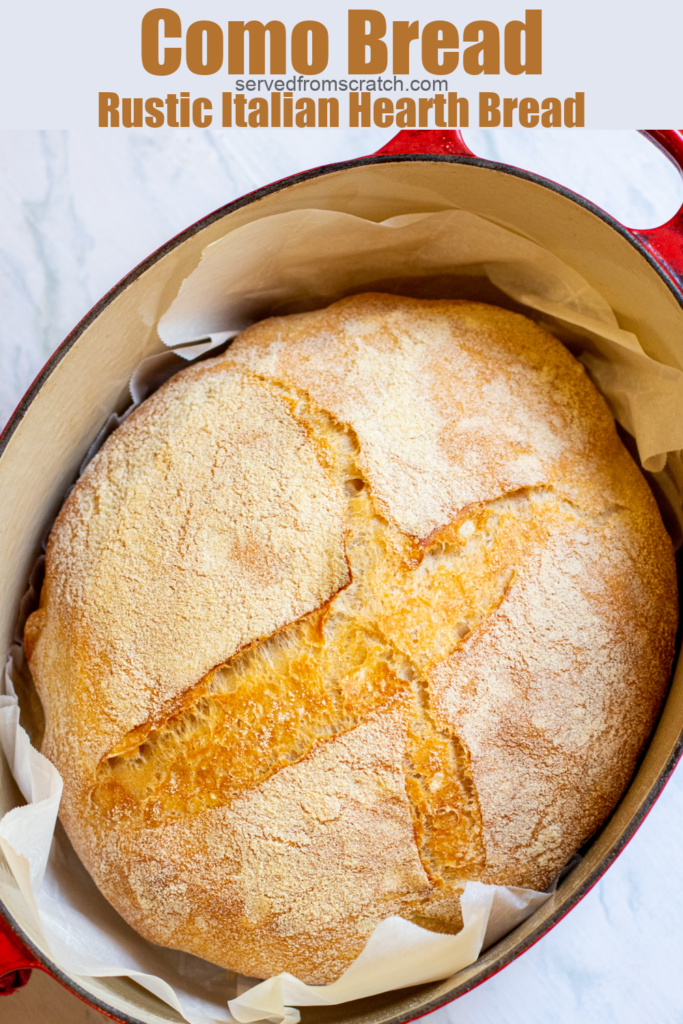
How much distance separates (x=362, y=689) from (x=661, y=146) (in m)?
0.71

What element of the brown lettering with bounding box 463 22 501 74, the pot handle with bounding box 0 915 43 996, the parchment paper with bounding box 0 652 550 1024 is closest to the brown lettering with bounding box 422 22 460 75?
the brown lettering with bounding box 463 22 501 74

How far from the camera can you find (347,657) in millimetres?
874

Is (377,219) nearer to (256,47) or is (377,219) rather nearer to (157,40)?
(256,47)

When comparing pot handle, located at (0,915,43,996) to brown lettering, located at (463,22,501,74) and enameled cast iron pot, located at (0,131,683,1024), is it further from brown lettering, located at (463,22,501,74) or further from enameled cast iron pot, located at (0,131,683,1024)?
brown lettering, located at (463,22,501,74)

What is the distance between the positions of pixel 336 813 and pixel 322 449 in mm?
414

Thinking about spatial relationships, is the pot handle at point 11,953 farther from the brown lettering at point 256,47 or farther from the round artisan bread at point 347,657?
the brown lettering at point 256,47

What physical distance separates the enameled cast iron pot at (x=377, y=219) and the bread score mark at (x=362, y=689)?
0.15 m

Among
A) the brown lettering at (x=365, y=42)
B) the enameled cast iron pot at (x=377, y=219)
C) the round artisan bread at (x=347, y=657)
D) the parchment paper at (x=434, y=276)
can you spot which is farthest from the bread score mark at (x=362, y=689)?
the brown lettering at (x=365, y=42)

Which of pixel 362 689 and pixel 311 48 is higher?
pixel 311 48

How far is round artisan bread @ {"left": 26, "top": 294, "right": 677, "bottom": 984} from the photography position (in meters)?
0.86

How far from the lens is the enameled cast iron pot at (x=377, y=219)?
832mm

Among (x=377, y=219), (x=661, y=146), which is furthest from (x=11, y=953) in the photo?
(x=661, y=146)

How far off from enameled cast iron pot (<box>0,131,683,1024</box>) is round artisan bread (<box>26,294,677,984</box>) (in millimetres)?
72

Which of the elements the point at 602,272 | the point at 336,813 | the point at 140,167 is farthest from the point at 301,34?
the point at 336,813
